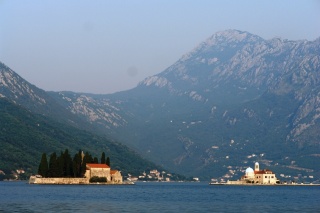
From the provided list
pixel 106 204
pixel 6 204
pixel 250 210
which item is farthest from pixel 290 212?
pixel 6 204

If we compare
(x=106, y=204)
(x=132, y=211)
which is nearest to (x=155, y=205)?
(x=106, y=204)

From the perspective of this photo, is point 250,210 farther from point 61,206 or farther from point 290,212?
point 61,206

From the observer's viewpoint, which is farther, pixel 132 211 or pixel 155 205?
pixel 155 205

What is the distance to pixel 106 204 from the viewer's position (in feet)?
432

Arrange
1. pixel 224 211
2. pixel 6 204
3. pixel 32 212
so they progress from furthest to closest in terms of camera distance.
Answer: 1. pixel 6 204
2. pixel 224 211
3. pixel 32 212

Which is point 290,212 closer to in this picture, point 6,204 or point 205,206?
point 205,206

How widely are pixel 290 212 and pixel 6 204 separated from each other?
145 ft

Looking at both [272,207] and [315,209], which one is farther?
→ [272,207]

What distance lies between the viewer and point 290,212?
115062mm

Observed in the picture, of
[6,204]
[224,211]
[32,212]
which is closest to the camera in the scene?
[32,212]

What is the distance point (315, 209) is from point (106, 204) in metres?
34.2

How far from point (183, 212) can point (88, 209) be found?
47.2 ft

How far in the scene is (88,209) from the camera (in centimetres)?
11769

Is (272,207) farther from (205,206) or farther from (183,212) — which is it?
(183,212)
